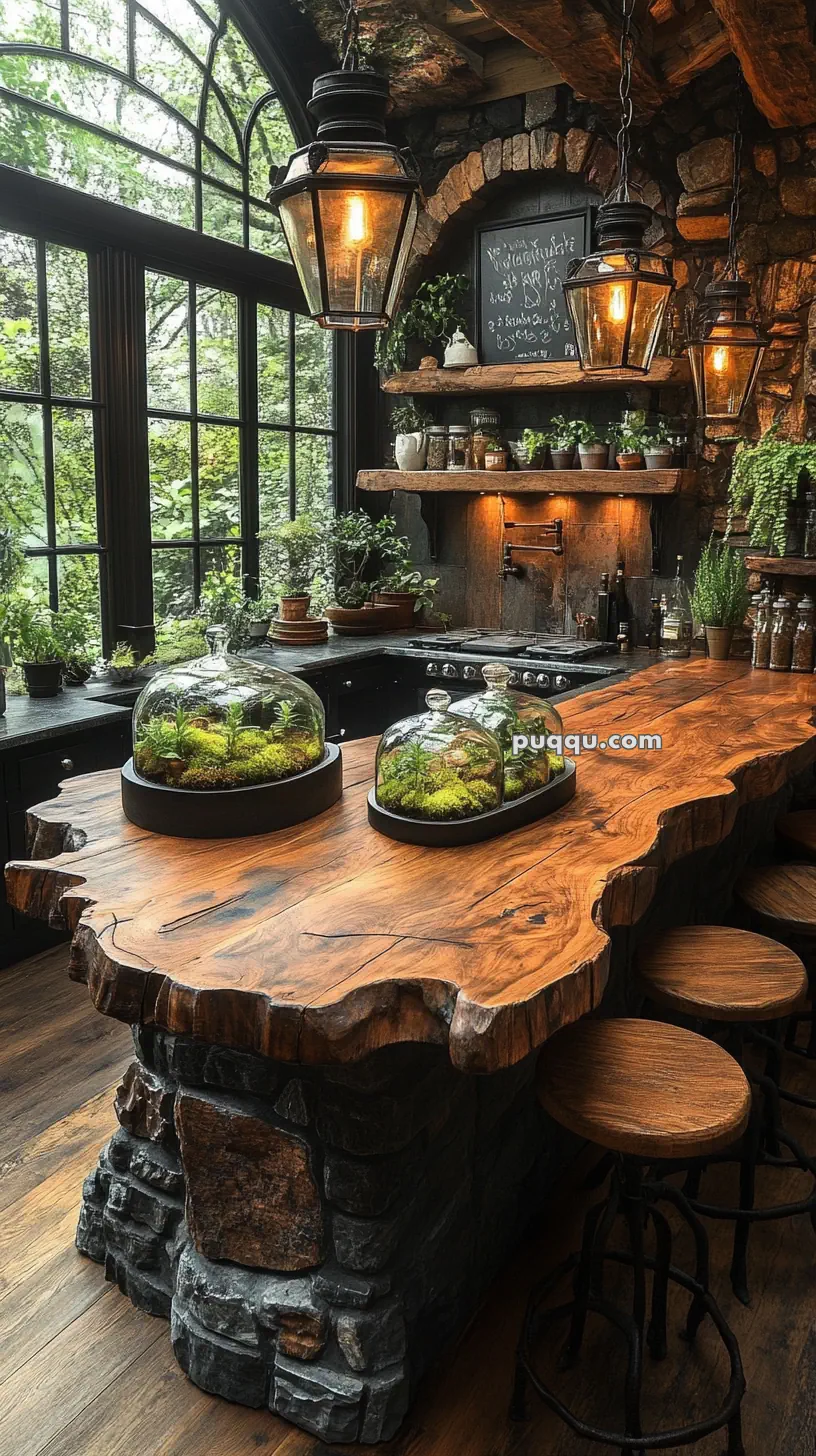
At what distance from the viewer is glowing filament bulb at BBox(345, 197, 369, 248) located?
191cm

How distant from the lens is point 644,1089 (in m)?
1.91

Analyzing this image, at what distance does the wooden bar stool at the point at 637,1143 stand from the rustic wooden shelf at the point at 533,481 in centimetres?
341

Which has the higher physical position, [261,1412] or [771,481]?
[771,481]

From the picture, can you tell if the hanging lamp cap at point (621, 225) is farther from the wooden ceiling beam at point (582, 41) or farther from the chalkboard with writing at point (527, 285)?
the chalkboard with writing at point (527, 285)

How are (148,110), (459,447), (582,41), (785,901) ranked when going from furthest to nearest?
1. (459,447)
2. (148,110)
3. (582,41)
4. (785,901)

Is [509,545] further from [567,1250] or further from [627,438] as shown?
[567,1250]

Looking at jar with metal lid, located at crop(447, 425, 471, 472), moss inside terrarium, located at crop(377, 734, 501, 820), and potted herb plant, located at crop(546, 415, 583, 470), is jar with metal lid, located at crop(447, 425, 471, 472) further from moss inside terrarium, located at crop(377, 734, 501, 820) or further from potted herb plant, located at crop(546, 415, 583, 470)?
moss inside terrarium, located at crop(377, 734, 501, 820)

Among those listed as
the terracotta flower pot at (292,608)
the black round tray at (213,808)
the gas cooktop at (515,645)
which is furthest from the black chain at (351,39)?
the terracotta flower pot at (292,608)

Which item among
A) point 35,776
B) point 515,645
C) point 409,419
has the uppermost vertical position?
point 409,419

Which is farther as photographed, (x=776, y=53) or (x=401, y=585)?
(x=401, y=585)

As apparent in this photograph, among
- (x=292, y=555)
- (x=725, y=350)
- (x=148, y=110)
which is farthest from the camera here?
(x=292, y=555)

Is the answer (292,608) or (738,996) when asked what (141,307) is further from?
(738,996)

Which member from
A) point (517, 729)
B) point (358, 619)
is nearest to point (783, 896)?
point (517, 729)

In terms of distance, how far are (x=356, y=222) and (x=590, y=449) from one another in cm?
354
